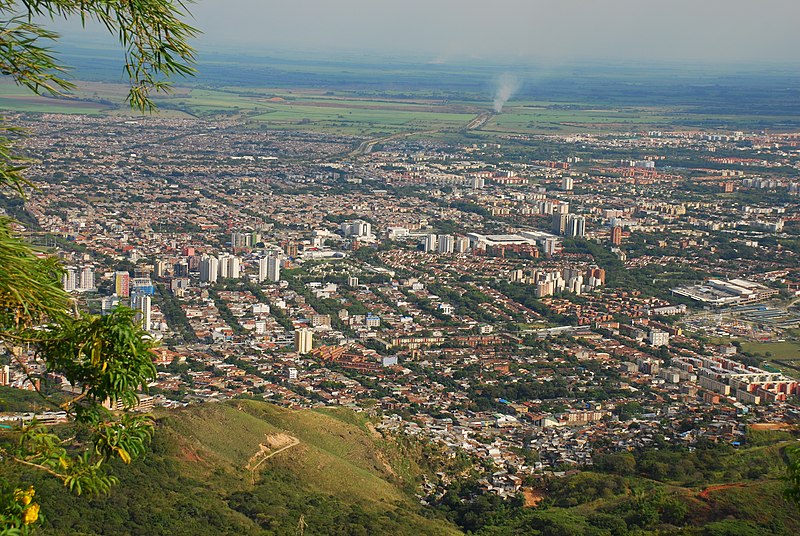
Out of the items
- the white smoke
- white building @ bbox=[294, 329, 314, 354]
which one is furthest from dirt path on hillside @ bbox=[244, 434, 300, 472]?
the white smoke

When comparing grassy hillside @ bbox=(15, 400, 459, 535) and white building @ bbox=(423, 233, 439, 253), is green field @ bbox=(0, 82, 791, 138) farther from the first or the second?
grassy hillside @ bbox=(15, 400, 459, 535)

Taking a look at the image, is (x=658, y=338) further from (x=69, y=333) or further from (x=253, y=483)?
(x=69, y=333)

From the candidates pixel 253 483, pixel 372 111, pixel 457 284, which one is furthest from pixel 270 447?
pixel 372 111

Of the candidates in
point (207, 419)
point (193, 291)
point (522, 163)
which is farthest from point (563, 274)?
point (522, 163)

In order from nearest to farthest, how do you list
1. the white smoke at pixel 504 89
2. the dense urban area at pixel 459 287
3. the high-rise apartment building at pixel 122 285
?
the dense urban area at pixel 459 287 → the high-rise apartment building at pixel 122 285 → the white smoke at pixel 504 89

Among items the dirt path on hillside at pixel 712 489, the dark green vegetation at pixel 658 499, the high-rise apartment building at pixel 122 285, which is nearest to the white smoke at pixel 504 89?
the high-rise apartment building at pixel 122 285

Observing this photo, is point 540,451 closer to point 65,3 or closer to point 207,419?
point 207,419

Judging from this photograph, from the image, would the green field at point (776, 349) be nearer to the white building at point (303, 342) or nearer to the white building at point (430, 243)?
the white building at point (303, 342)
